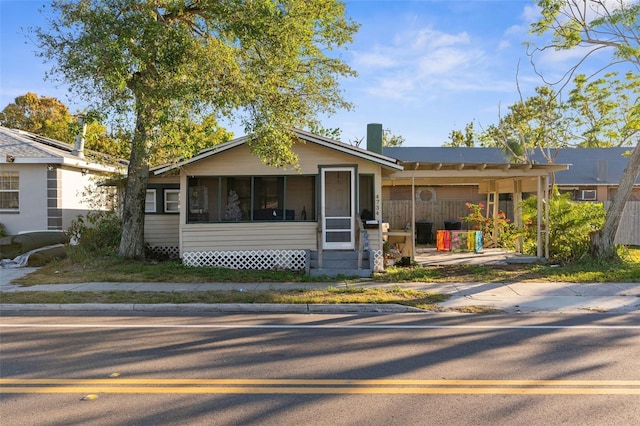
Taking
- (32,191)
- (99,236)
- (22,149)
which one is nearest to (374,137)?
(99,236)

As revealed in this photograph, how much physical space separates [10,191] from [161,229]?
6001 millimetres

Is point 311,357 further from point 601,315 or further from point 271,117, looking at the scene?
point 271,117

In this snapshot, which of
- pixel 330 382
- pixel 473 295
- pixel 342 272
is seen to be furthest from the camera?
pixel 342 272

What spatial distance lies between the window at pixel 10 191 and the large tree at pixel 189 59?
7.71 m

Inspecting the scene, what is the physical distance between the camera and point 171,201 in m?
17.6

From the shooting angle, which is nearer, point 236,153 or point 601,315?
point 601,315

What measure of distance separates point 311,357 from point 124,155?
36.9ft

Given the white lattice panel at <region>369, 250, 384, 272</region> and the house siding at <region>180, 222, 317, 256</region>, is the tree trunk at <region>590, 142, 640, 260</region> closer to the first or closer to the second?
the white lattice panel at <region>369, 250, 384, 272</region>

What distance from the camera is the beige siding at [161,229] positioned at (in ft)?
56.9

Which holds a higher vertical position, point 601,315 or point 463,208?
point 463,208

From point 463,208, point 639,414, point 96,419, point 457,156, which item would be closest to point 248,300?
point 96,419

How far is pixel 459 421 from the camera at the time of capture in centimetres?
429

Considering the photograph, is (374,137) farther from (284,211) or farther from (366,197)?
(284,211)

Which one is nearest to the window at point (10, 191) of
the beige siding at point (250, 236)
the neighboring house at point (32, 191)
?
the neighboring house at point (32, 191)
